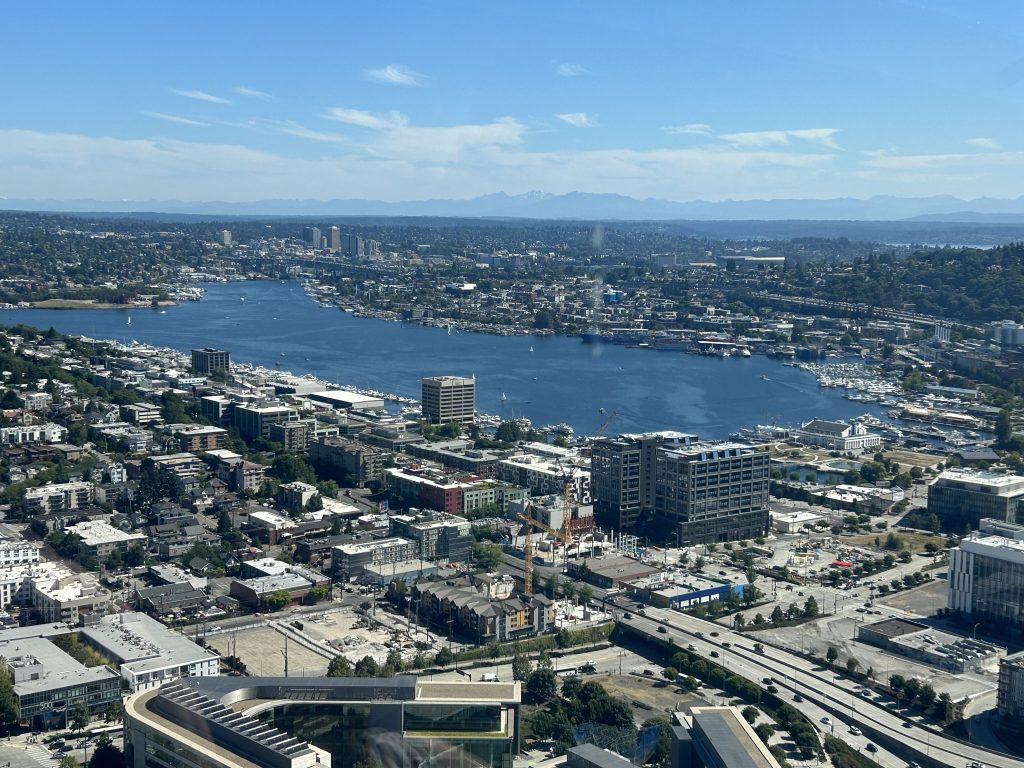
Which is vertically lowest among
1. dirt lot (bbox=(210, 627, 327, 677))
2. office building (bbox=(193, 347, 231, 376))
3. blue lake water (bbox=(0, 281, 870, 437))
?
blue lake water (bbox=(0, 281, 870, 437))

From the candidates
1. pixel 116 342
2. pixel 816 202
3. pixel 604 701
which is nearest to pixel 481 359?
pixel 116 342

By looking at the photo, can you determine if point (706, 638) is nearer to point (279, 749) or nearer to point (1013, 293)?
point (279, 749)

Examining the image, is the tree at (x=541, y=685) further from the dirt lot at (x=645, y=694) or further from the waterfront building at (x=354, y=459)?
the waterfront building at (x=354, y=459)

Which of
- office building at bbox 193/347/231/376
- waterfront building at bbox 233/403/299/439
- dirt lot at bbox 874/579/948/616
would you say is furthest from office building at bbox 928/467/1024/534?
office building at bbox 193/347/231/376

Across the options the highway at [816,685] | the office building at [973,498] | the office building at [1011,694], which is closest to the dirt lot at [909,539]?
the office building at [973,498]

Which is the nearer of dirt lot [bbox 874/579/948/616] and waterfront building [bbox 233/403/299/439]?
dirt lot [bbox 874/579/948/616]

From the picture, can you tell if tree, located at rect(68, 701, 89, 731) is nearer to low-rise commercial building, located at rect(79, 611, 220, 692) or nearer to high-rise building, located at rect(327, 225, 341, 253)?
low-rise commercial building, located at rect(79, 611, 220, 692)
